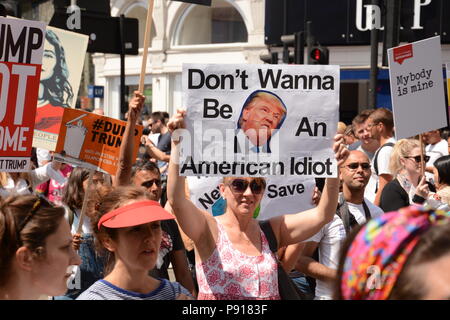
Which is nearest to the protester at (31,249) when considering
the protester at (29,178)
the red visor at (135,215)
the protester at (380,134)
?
the red visor at (135,215)

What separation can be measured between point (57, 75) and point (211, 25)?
82.5ft

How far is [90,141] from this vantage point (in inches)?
214

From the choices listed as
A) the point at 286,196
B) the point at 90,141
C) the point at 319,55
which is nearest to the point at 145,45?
the point at 90,141

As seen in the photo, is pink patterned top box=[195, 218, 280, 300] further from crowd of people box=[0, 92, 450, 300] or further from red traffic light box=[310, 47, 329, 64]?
red traffic light box=[310, 47, 329, 64]

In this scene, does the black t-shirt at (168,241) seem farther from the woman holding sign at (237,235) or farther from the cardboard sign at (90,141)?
the cardboard sign at (90,141)

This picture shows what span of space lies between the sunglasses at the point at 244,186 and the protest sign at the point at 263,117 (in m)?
A: 0.19

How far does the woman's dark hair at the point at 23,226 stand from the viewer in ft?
9.20

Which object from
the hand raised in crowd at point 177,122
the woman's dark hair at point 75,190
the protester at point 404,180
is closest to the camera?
the hand raised in crowd at point 177,122

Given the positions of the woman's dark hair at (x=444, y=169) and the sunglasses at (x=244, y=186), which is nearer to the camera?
the sunglasses at (x=244, y=186)

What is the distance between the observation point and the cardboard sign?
5.32 m

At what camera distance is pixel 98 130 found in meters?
5.47
